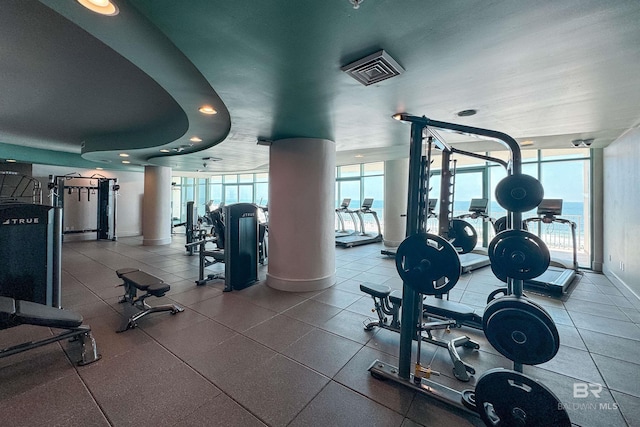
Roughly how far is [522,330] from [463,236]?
4.05 ft

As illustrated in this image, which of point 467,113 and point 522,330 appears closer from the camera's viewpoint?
point 522,330

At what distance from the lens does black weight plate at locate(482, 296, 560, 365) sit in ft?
5.05

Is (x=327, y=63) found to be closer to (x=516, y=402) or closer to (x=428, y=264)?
(x=428, y=264)

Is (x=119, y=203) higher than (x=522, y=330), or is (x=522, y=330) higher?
(x=119, y=203)

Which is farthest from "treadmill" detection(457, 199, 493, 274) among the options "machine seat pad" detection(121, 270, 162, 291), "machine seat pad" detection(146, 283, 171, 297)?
"machine seat pad" detection(121, 270, 162, 291)

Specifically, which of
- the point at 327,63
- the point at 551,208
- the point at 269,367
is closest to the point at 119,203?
the point at 269,367

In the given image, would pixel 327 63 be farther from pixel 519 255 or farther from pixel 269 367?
pixel 269 367

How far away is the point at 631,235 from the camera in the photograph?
12.8 feet

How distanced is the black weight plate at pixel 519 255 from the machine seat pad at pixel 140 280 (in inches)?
136

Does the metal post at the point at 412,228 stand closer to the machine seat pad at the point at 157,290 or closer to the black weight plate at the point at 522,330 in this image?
the black weight plate at the point at 522,330

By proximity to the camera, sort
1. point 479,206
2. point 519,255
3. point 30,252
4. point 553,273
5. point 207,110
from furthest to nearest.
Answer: point 479,206, point 553,273, point 207,110, point 30,252, point 519,255

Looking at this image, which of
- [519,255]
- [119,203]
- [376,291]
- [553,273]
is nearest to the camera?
[519,255]

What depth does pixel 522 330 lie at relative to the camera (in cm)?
160

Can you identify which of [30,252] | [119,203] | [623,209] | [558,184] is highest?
[558,184]
